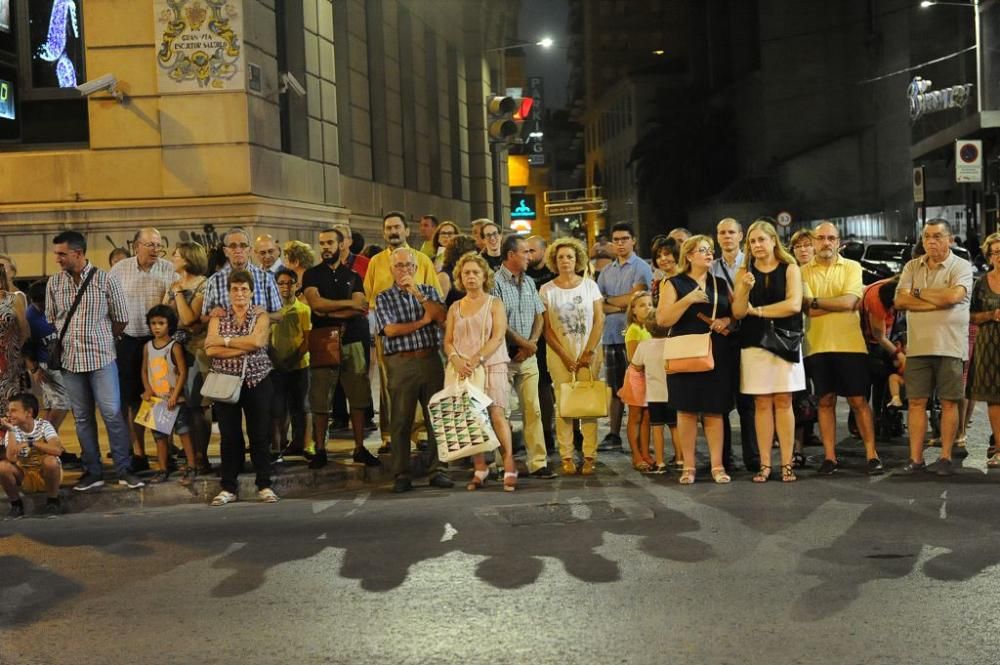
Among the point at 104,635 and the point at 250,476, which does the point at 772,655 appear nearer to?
the point at 104,635

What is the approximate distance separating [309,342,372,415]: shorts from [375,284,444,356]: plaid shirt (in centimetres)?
104

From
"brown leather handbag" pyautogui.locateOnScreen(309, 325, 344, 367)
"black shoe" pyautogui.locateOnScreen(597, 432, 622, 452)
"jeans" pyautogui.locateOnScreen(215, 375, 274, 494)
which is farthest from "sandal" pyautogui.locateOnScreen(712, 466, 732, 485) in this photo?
"jeans" pyautogui.locateOnScreen(215, 375, 274, 494)

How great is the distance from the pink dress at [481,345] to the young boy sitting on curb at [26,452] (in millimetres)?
3235

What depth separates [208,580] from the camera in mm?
7160

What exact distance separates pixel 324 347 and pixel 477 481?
194 cm

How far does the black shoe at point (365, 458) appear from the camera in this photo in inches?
430

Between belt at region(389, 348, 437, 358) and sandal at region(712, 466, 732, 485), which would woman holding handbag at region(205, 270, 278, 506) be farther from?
sandal at region(712, 466, 732, 485)

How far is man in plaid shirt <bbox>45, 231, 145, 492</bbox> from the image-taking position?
10.0m

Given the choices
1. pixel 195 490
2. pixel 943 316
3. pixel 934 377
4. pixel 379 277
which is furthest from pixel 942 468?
pixel 195 490

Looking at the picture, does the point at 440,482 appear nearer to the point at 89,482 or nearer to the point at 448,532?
the point at 448,532

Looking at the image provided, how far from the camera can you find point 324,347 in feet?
36.0

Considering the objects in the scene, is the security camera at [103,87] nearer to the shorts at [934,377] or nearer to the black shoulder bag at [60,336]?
the black shoulder bag at [60,336]

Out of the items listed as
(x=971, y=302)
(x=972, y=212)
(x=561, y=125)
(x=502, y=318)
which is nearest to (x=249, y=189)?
(x=502, y=318)

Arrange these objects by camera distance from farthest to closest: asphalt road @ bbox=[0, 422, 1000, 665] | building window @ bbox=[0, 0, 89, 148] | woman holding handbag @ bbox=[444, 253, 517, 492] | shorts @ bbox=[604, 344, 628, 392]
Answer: building window @ bbox=[0, 0, 89, 148], shorts @ bbox=[604, 344, 628, 392], woman holding handbag @ bbox=[444, 253, 517, 492], asphalt road @ bbox=[0, 422, 1000, 665]
